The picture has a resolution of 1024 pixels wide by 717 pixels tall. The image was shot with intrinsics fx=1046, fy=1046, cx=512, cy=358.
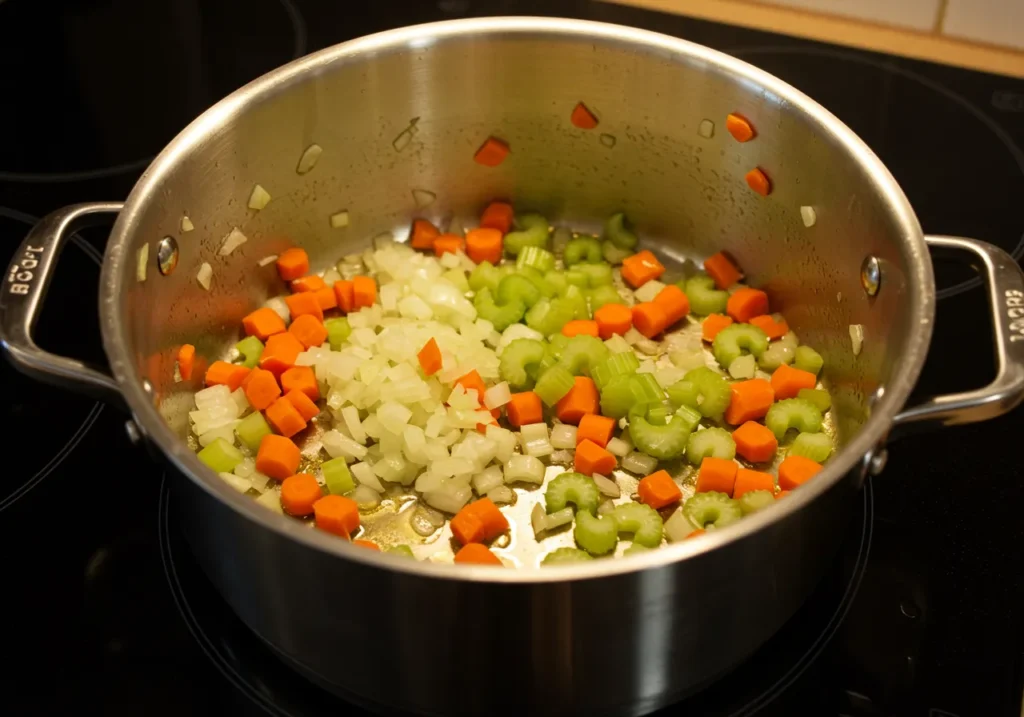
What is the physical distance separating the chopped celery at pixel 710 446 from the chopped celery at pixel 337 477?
0.46 m

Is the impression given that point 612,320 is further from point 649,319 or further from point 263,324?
point 263,324

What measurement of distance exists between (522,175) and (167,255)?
610mm

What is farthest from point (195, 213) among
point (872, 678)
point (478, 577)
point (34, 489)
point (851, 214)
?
point (872, 678)

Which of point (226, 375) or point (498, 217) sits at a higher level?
point (498, 217)

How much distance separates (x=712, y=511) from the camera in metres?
1.30

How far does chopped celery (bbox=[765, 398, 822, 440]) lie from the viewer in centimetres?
144

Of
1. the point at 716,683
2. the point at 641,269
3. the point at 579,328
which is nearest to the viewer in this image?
the point at 716,683

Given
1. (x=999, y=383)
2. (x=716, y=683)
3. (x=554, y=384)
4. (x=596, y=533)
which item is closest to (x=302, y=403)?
(x=554, y=384)

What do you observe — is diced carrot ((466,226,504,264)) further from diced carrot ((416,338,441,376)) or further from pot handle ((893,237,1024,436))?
pot handle ((893,237,1024,436))

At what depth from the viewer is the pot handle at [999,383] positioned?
1.04 m

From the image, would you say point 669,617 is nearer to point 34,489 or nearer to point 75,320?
point 34,489

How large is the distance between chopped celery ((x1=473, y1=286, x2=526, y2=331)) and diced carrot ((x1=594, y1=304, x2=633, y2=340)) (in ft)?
0.39

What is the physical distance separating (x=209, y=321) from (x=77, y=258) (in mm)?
233

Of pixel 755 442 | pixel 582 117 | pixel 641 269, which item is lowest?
pixel 755 442
